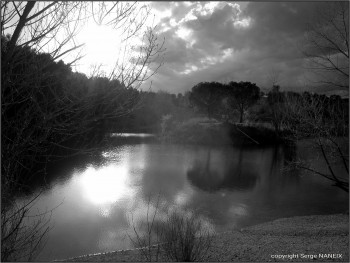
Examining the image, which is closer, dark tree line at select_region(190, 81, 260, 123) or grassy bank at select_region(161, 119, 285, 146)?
dark tree line at select_region(190, 81, 260, 123)

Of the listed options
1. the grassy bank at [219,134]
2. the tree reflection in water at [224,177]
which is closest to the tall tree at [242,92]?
the tree reflection in water at [224,177]

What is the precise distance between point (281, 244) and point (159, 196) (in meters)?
5.28

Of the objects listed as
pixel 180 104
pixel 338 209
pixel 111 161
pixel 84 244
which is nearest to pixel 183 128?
pixel 180 104

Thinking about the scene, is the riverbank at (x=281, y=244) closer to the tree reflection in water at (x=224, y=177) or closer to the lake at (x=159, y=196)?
the lake at (x=159, y=196)

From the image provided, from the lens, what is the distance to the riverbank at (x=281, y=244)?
5.22 meters

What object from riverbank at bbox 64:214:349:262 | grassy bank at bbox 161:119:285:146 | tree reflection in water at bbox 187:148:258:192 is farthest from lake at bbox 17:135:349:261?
grassy bank at bbox 161:119:285:146

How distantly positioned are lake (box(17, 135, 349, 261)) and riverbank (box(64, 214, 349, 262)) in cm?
84

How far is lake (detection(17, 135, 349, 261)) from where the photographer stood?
7.60 metres

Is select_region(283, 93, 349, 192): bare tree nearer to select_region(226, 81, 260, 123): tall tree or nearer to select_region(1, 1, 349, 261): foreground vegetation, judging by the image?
select_region(1, 1, 349, 261): foreground vegetation

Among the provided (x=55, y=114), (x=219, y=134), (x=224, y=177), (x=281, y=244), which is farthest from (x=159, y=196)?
(x=219, y=134)

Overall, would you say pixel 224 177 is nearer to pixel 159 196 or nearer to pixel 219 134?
pixel 159 196

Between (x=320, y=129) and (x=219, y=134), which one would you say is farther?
(x=219, y=134)

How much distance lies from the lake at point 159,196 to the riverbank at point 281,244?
2.75 feet

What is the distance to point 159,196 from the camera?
1055 centimetres
